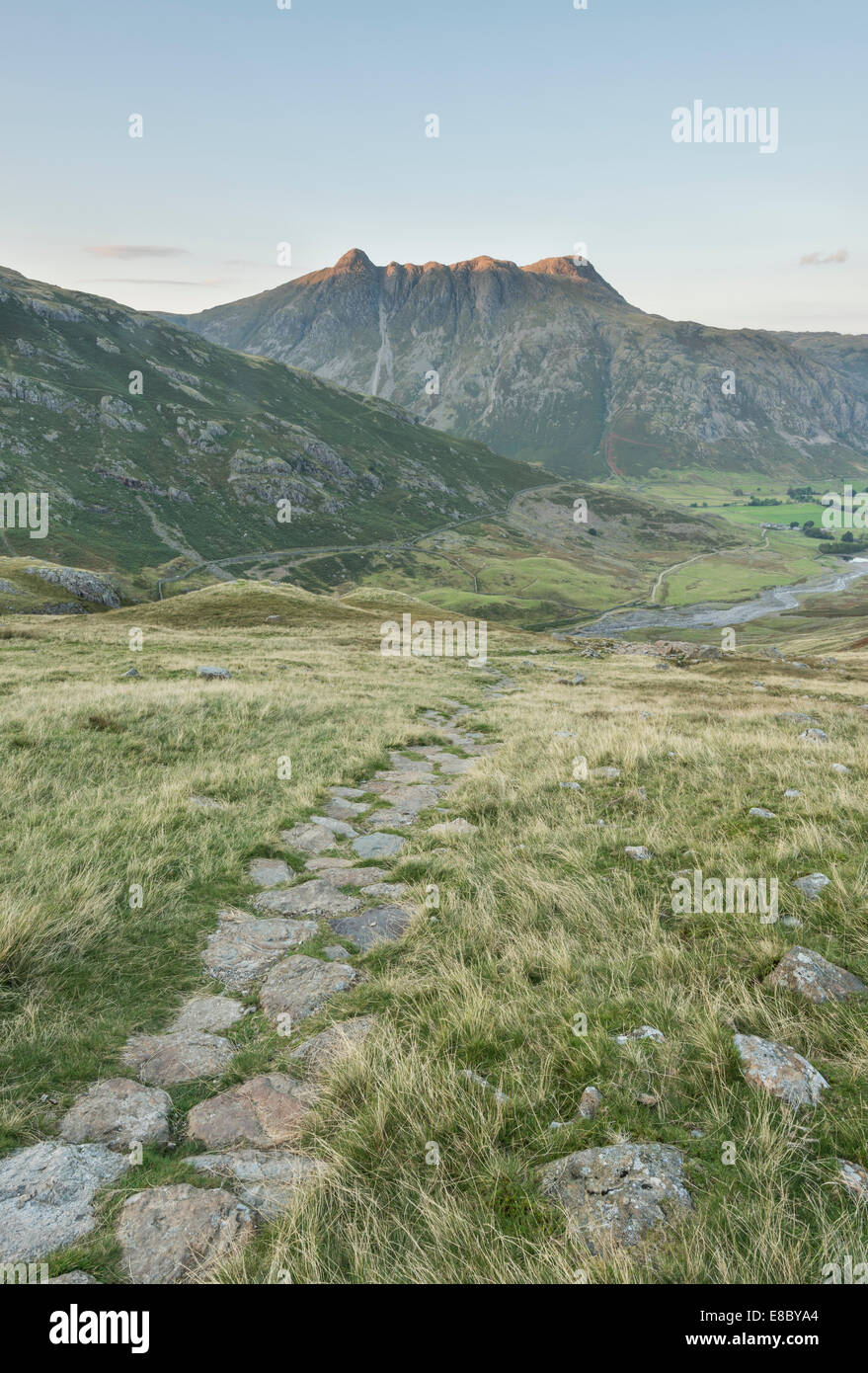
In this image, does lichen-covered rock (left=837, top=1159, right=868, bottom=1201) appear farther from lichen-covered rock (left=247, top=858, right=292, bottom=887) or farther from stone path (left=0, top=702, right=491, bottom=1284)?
lichen-covered rock (left=247, top=858, right=292, bottom=887)

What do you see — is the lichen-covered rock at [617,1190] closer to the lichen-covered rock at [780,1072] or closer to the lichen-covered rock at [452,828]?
the lichen-covered rock at [780,1072]

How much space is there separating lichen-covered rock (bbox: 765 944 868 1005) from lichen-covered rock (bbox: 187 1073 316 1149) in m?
3.88

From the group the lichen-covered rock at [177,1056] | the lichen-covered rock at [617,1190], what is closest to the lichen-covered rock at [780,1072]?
the lichen-covered rock at [617,1190]

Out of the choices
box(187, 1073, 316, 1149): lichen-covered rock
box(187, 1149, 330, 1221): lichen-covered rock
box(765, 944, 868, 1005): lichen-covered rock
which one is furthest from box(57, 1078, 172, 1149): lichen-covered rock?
box(765, 944, 868, 1005): lichen-covered rock

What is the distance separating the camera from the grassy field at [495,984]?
316cm

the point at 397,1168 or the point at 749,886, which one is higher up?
the point at 749,886

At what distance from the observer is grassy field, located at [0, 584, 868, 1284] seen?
3.16 metres

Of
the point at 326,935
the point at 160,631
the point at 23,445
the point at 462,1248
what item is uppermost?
the point at 23,445

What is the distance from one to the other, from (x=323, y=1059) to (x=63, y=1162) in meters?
1.74

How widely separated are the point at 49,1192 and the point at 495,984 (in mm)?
3485

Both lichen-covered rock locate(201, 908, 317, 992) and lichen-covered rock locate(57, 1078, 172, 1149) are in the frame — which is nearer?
lichen-covered rock locate(57, 1078, 172, 1149)
